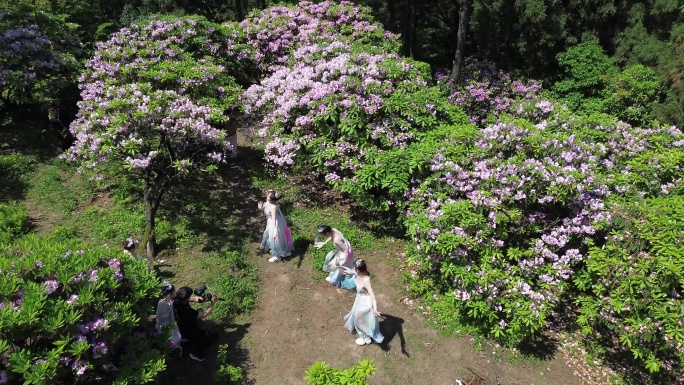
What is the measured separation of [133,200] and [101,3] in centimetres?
1352

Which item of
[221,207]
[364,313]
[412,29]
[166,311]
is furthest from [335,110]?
[412,29]

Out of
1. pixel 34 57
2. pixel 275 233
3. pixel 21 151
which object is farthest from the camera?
pixel 21 151

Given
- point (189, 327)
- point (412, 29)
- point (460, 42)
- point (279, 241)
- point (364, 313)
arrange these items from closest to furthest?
1. point (189, 327)
2. point (364, 313)
3. point (279, 241)
4. point (460, 42)
5. point (412, 29)

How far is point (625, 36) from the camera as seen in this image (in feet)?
55.6

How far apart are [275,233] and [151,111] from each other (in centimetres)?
329

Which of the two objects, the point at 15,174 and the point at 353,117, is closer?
the point at 353,117

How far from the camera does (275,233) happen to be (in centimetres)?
861

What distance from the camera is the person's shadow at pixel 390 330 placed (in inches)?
280

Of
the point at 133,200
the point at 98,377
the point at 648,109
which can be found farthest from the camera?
the point at 648,109

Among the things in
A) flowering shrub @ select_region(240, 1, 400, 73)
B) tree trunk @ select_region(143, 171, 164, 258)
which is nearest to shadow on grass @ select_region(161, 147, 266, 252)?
tree trunk @ select_region(143, 171, 164, 258)

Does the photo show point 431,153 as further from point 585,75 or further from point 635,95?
point 585,75

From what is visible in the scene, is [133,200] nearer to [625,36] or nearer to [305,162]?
[305,162]

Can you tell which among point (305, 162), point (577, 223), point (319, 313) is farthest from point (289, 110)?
point (577, 223)

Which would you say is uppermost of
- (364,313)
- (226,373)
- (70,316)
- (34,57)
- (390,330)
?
(34,57)
